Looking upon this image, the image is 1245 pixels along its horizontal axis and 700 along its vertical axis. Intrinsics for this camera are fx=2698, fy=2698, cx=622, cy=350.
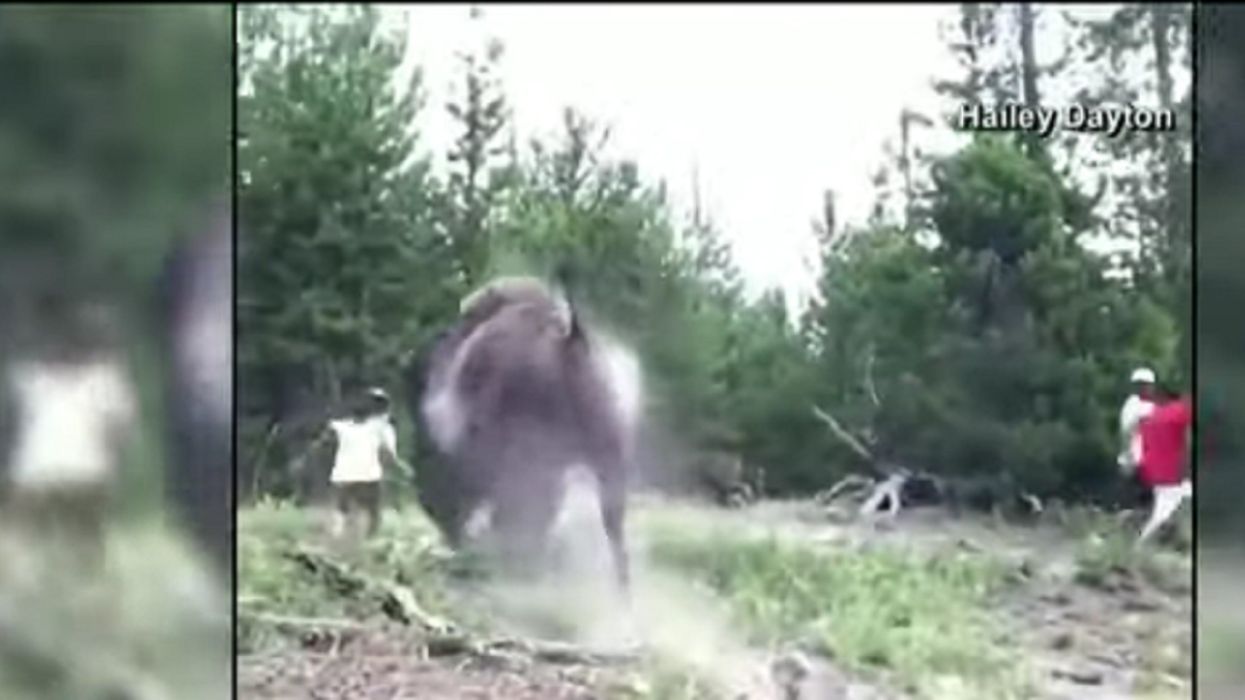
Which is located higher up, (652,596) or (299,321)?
(299,321)

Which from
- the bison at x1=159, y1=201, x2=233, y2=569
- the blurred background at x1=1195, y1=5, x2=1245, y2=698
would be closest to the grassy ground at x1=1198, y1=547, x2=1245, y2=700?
the blurred background at x1=1195, y1=5, x2=1245, y2=698

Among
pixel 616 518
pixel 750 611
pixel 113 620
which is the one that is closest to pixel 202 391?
pixel 113 620

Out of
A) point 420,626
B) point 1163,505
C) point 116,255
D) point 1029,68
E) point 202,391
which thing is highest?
point 1029,68

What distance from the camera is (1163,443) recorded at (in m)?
2.44

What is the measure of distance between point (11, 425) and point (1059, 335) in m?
0.96

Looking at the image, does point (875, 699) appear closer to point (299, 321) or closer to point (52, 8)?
point (299, 321)

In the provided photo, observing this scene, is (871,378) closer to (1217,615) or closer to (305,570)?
(1217,615)

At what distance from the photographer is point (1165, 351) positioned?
2.45m

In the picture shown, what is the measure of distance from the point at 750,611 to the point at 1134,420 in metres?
0.39

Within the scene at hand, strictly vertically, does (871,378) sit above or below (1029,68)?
below

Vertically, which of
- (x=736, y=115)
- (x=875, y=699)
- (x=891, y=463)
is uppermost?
(x=736, y=115)

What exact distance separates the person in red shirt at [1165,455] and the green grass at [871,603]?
0.49ft

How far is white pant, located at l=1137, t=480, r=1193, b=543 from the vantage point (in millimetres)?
2449

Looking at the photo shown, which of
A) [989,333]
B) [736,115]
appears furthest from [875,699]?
[736,115]
